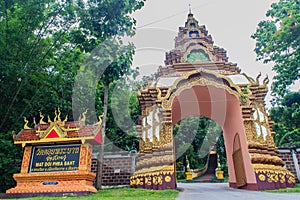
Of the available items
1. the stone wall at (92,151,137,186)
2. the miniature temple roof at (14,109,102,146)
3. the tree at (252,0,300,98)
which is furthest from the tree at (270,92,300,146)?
the miniature temple roof at (14,109,102,146)

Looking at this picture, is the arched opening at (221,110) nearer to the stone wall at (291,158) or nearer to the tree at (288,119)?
the stone wall at (291,158)

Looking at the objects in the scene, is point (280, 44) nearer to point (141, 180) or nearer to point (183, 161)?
point (141, 180)

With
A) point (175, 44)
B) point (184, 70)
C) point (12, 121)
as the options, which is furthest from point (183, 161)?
point (12, 121)

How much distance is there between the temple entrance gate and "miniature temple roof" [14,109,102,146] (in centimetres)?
198

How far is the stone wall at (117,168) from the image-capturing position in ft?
31.2

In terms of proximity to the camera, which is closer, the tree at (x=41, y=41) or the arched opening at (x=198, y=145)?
the tree at (x=41, y=41)

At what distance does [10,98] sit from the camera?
393 inches

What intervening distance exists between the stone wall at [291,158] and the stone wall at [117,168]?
613cm

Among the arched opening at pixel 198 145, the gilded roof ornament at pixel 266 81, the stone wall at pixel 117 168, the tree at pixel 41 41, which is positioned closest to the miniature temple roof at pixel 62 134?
the tree at pixel 41 41

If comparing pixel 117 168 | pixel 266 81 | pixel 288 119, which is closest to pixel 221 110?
pixel 266 81

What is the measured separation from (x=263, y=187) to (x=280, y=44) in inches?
287

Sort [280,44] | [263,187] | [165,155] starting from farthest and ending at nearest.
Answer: [280,44] < [165,155] < [263,187]

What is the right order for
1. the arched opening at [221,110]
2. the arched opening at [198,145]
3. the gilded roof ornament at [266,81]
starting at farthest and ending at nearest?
the arched opening at [198,145] → the gilded roof ornament at [266,81] → the arched opening at [221,110]

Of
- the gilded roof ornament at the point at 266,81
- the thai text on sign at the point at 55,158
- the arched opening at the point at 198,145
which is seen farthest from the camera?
the arched opening at the point at 198,145
